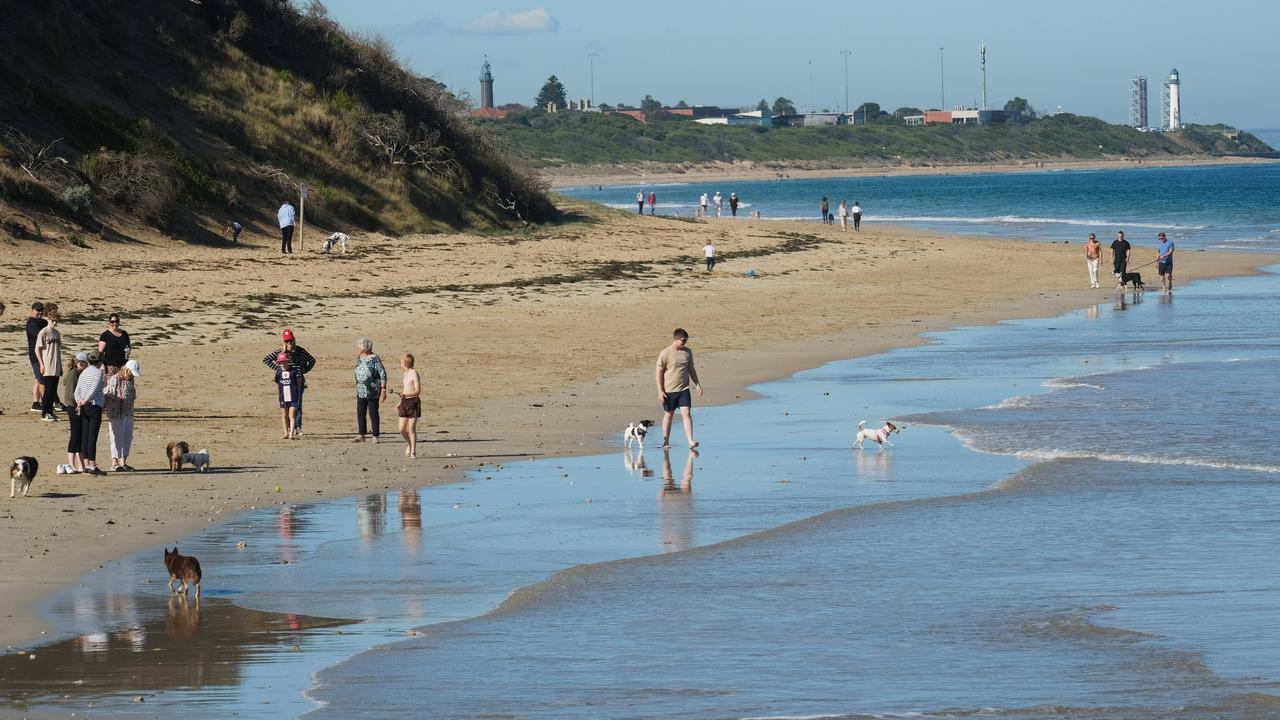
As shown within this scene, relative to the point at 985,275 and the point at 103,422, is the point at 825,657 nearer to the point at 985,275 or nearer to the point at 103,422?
the point at 103,422

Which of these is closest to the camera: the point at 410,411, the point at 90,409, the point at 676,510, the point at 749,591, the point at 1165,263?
the point at 749,591

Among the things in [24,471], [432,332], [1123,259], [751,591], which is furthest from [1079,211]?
[751,591]

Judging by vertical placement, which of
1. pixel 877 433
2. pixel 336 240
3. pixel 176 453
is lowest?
pixel 877 433

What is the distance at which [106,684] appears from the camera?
30.2 ft

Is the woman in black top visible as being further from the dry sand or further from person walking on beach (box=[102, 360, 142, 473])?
person walking on beach (box=[102, 360, 142, 473])

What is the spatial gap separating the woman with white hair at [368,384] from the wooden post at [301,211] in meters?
22.8

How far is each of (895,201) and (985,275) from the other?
71.7m

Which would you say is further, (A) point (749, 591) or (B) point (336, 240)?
(B) point (336, 240)

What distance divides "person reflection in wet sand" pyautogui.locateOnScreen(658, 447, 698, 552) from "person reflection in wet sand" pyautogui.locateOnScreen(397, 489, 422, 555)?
203cm

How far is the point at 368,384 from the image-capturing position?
17953 millimetres

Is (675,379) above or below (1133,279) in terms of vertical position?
below

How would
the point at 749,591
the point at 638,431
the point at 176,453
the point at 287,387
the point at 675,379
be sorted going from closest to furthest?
1. the point at 749,591
2. the point at 176,453
3. the point at 638,431
4. the point at 287,387
5. the point at 675,379

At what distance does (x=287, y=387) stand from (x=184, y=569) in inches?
275

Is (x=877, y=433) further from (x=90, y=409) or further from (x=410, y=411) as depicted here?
(x=90, y=409)
